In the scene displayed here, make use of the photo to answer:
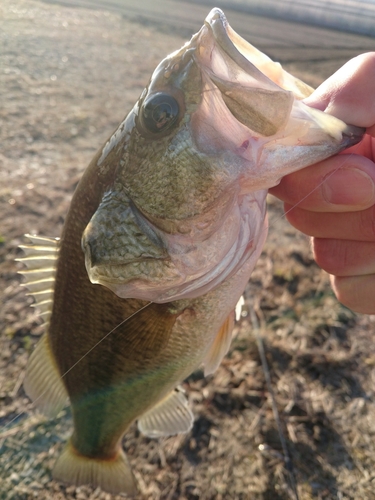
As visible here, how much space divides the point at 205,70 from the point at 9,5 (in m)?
11.1

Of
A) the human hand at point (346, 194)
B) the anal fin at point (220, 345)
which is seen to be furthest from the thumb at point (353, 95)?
the anal fin at point (220, 345)

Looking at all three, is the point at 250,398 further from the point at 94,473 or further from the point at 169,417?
the point at 94,473

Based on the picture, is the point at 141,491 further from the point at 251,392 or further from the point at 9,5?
the point at 9,5

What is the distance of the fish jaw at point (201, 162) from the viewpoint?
905mm

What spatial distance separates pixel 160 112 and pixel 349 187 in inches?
20.7

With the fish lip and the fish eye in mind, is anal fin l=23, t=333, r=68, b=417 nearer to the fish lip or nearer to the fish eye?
the fish eye

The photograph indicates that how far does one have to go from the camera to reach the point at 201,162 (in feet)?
3.24

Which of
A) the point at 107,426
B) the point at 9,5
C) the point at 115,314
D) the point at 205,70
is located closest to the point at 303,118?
the point at 205,70

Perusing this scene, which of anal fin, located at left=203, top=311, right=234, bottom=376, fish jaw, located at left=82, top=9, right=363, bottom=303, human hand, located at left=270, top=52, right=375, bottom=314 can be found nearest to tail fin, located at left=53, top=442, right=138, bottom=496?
anal fin, located at left=203, top=311, right=234, bottom=376

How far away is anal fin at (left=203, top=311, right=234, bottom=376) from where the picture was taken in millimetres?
1442

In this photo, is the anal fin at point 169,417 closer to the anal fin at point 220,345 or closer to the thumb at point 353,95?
the anal fin at point 220,345

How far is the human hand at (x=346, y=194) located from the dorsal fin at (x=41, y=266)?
80 cm

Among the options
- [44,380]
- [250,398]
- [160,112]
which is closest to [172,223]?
[160,112]

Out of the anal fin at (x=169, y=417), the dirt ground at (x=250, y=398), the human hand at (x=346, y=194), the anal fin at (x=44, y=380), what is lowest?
the dirt ground at (x=250, y=398)
